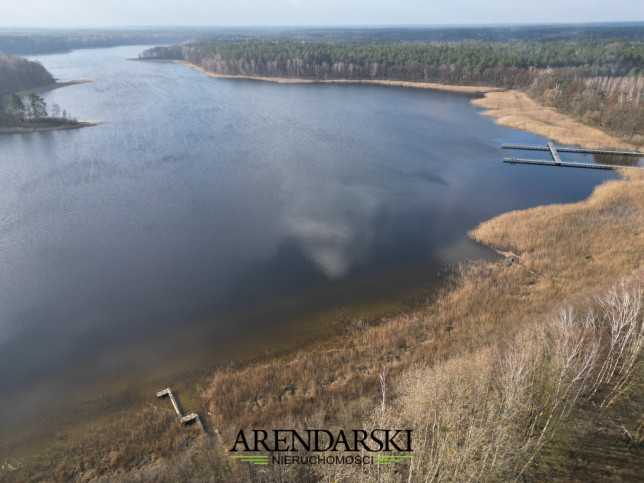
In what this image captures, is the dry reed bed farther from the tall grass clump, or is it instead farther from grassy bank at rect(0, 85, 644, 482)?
the tall grass clump

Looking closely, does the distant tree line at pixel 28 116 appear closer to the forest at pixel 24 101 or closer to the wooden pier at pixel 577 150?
the forest at pixel 24 101

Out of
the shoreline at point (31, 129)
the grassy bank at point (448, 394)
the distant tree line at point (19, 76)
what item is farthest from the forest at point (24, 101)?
the grassy bank at point (448, 394)

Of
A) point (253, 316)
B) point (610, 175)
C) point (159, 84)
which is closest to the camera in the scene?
point (253, 316)

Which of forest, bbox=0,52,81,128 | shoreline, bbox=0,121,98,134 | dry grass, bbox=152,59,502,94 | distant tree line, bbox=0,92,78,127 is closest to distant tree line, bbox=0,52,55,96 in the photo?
forest, bbox=0,52,81,128

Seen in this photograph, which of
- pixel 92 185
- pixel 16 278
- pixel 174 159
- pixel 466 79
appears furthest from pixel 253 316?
pixel 466 79

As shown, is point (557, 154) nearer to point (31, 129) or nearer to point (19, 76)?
point (31, 129)

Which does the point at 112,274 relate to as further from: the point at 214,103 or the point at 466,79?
the point at 466,79
